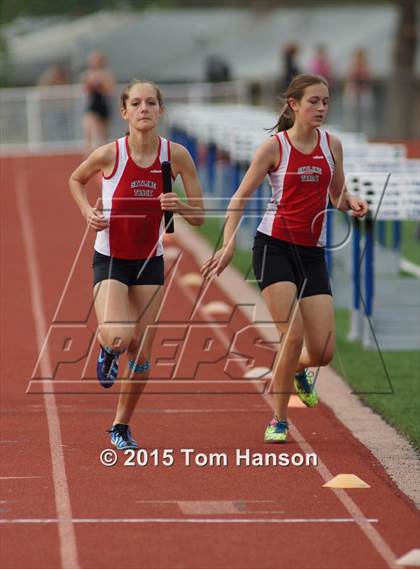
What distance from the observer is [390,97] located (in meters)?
38.4

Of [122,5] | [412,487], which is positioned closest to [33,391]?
[412,487]

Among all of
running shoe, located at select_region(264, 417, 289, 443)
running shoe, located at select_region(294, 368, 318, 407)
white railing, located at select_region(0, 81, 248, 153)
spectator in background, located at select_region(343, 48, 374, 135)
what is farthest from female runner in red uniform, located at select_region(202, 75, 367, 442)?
white railing, located at select_region(0, 81, 248, 153)

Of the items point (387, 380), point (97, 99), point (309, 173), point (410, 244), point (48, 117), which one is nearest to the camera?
point (309, 173)

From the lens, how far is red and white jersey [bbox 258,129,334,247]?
29.3 ft

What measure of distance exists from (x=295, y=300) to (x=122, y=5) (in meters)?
40.4

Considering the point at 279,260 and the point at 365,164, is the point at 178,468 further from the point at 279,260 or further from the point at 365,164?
the point at 365,164

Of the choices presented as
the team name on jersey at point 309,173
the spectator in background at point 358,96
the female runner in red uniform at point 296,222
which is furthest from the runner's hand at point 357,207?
the spectator in background at point 358,96

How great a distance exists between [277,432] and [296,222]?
1.23 meters

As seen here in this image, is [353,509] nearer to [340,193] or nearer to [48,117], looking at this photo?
[340,193]

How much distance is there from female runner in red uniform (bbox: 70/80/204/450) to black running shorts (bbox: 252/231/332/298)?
0.43 m

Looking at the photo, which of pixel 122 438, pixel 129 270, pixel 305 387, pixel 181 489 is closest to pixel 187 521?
pixel 181 489

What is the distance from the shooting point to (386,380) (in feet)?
38.3

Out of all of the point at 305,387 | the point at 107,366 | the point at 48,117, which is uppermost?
the point at 107,366

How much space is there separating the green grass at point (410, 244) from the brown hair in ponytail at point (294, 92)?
227 inches
